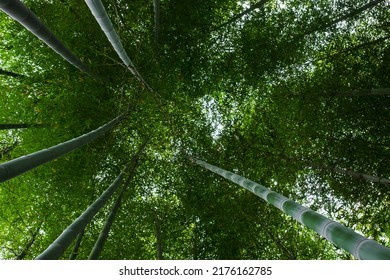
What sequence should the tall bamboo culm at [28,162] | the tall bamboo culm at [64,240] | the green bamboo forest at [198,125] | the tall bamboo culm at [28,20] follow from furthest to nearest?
the green bamboo forest at [198,125] < the tall bamboo culm at [64,240] < the tall bamboo culm at [28,20] < the tall bamboo culm at [28,162]

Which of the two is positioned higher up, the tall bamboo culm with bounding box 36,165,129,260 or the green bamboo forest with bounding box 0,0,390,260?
the green bamboo forest with bounding box 0,0,390,260

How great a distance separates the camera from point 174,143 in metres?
7.21

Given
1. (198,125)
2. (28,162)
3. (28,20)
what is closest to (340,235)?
(28,162)

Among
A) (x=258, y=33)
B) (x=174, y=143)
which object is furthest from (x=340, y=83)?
(x=174, y=143)

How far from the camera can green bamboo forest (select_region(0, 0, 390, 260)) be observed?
5371 mm

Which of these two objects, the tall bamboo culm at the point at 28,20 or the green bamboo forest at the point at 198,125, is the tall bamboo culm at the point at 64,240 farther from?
the tall bamboo culm at the point at 28,20

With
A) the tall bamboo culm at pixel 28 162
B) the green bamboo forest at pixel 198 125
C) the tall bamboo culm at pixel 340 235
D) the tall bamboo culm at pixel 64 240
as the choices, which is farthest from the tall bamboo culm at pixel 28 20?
Result: the tall bamboo culm at pixel 340 235

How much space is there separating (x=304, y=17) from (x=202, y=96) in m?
3.10

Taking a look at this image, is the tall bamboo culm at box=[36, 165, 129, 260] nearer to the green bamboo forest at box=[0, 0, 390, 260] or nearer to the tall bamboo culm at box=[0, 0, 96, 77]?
the green bamboo forest at box=[0, 0, 390, 260]

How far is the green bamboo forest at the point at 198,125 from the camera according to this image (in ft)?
17.6

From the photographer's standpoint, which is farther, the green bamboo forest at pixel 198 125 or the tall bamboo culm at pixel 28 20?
the green bamboo forest at pixel 198 125

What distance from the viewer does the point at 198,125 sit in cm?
746

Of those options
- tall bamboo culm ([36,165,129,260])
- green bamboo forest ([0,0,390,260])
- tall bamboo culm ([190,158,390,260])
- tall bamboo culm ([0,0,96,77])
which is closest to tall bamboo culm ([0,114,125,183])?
tall bamboo culm ([36,165,129,260])

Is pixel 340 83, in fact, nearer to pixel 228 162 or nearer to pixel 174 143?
pixel 228 162
